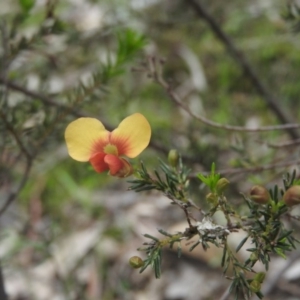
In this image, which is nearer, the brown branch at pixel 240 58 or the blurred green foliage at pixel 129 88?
the blurred green foliage at pixel 129 88

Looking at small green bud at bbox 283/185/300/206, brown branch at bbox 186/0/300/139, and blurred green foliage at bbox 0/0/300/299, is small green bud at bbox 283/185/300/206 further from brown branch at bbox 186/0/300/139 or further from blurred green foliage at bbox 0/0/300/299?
brown branch at bbox 186/0/300/139

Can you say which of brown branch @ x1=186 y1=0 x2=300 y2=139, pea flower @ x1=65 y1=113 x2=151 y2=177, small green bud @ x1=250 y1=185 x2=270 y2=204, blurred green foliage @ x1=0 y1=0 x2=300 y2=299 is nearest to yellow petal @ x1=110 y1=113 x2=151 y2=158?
pea flower @ x1=65 y1=113 x2=151 y2=177

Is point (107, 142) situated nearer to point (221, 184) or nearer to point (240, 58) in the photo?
point (221, 184)

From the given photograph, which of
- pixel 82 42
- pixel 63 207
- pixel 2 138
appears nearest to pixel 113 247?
pixel 63 207

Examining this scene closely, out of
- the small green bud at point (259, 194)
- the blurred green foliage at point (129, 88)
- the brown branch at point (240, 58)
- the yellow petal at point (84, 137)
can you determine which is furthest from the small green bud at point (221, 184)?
the brown branch at point (240, 58)

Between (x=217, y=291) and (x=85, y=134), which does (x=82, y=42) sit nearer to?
(x=217, y=291)

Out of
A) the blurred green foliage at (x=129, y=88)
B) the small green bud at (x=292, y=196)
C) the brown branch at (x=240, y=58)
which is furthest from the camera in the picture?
the brown branch at (x=240, y=58)

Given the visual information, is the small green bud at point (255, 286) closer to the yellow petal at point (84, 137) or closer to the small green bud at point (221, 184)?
the small green bud at point (221, 184)
